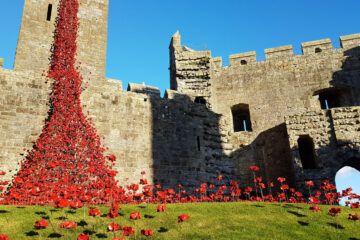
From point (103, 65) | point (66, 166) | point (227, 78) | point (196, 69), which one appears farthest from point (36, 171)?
point (227, 78)

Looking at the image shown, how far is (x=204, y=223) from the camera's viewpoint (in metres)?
7.75

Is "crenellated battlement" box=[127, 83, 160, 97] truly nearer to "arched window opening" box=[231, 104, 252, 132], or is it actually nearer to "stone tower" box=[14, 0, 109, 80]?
"stone tower" box=[14, 0, 109, 80]

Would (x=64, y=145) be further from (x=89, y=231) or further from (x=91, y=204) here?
(x=89, y=231)

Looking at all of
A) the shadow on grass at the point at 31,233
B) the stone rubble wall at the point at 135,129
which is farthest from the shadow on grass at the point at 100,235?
the stone rubble wall at the point at 135,129

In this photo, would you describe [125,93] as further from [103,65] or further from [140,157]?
[140,157]

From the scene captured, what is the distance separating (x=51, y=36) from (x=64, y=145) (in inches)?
219

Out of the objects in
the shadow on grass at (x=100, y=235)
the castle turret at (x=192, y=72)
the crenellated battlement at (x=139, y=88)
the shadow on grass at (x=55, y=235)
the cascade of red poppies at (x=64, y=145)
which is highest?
the castle turret at (x=192, y=72)

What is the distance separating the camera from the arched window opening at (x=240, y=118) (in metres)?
23.8

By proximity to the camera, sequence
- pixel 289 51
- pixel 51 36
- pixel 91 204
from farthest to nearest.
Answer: pixel 289 51 → pixel 51 36 → pixel 91 204

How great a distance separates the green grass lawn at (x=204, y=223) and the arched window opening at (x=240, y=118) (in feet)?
49.0

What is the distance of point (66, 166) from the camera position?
38.0 feet

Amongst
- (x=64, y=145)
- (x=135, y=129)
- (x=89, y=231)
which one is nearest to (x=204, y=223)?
(x=89, y=231)

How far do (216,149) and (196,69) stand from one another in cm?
737

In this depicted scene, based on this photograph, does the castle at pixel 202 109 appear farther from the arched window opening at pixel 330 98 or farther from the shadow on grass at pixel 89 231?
the shadow on grass at pixel 89 231
